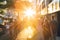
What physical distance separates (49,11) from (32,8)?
0.13m

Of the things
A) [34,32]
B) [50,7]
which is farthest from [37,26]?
[50,7]

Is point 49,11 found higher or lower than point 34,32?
higher

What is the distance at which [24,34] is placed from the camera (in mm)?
1182

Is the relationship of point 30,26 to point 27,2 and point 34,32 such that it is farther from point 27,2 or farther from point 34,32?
point 27,2

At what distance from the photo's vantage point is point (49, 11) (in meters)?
1.15

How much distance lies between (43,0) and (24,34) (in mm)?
288

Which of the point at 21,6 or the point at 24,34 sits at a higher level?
the point at 21,6

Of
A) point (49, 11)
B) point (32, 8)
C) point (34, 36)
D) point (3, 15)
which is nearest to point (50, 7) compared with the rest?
point (49, 11)

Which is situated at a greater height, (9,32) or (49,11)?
(49,11)

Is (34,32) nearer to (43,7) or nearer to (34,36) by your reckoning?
(34,36)

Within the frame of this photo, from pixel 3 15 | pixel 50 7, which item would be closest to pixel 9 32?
pixel 3 15

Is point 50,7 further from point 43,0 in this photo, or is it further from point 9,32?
point 9,32

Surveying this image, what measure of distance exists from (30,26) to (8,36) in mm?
180

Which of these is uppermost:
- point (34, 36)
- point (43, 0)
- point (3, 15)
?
point (43, 0)
